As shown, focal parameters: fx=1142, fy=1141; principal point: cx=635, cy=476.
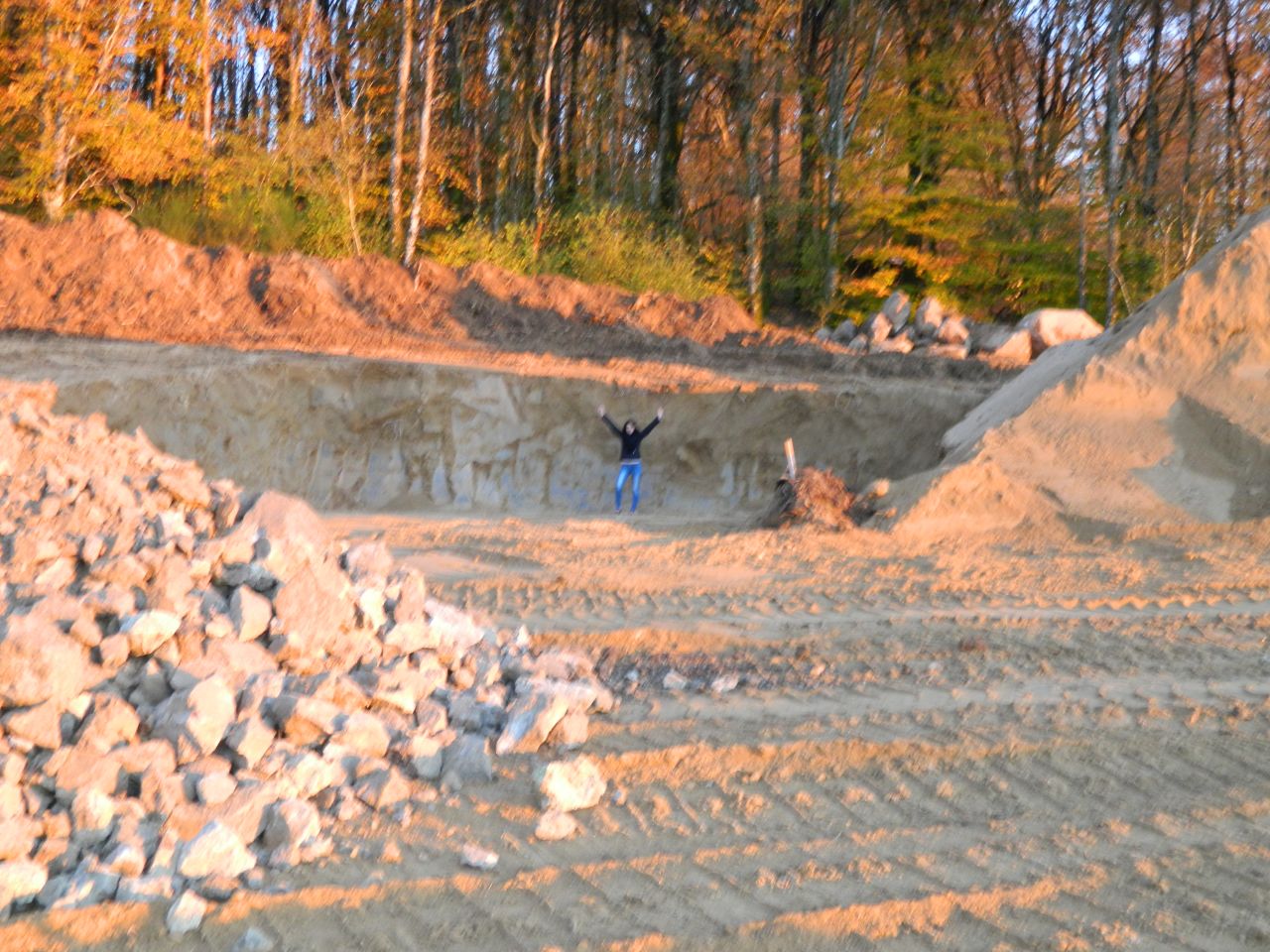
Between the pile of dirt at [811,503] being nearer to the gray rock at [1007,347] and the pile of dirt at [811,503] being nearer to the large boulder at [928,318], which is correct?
the gray rock at [1007,347]

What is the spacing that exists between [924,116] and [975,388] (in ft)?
29.1

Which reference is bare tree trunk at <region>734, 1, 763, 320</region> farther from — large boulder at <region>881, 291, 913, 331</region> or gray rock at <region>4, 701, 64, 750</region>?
gray rock at <region>4, 701, 64, 750</region>

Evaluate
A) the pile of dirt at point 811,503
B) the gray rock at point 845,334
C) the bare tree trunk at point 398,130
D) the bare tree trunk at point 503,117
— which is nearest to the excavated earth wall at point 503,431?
the pile of dirt at point 811,503

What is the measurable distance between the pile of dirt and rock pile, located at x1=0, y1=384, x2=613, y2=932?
191 inches

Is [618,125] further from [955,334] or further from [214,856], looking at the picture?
[214,856]

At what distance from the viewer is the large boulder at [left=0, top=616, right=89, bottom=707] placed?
15.5 ft

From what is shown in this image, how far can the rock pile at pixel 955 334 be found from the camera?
17766mm

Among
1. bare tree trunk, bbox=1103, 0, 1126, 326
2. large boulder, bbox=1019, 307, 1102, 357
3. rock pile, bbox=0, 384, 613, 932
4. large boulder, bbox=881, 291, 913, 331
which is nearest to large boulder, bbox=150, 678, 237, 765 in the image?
rock pile, bbox=0, 384, 613, 932

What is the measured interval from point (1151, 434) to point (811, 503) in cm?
330

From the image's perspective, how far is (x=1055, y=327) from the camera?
18.4m

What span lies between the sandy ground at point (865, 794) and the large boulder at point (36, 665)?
1.16 meters

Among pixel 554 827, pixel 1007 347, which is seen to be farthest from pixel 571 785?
pixel 1007 347

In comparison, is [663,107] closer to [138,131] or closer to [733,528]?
[138,131]

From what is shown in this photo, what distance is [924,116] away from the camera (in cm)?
2203
